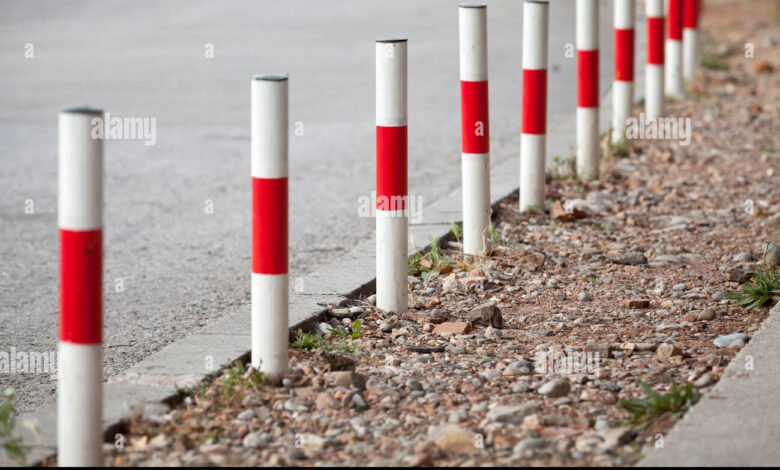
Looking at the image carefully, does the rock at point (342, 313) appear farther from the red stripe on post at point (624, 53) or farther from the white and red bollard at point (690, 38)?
the white and red bollard at point (690, 38)

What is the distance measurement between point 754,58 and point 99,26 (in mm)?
7170

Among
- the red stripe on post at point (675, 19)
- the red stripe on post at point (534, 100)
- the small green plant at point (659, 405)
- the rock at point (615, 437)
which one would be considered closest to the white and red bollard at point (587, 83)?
the red stripe on post at point (534, 100)

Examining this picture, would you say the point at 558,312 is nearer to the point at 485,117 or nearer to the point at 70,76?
the point at 485,117

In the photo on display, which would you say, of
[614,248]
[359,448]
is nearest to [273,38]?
[614,248]

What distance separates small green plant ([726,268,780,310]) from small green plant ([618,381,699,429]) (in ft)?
4.77

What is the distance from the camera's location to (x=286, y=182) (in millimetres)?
4383

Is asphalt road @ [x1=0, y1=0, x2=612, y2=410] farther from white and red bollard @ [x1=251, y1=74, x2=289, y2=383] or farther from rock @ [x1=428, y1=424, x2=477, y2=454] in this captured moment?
rock @ [x1=428, y1=424, x2=477, y2=454]

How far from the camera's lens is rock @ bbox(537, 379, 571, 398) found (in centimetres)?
451

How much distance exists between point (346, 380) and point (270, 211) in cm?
65

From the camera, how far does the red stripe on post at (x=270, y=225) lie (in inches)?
171

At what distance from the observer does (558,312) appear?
5.68 meters

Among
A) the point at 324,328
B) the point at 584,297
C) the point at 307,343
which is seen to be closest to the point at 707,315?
the point at 584,297

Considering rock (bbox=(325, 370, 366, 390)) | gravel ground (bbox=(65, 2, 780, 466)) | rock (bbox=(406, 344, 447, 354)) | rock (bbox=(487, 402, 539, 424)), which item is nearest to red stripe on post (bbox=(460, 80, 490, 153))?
gravel ground (bbox=(65, 2, 780, 466))

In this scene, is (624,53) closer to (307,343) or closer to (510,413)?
(307,343)
